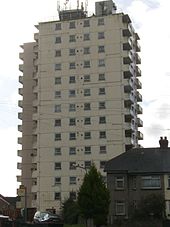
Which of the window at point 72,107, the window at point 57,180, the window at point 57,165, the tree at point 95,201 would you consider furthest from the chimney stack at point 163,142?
the window at point 72,107

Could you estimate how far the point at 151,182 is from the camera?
60.3m

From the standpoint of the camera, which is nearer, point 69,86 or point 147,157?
point 147,157

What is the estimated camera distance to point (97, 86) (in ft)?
326

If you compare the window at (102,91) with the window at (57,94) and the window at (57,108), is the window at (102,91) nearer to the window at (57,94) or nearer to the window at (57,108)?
the window at (57,94)

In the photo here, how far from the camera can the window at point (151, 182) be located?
197ft

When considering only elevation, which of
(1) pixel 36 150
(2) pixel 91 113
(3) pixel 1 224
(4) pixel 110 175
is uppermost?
(2) pixel 91 113

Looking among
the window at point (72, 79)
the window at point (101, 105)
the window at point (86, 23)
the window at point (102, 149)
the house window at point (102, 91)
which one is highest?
the window at point (86, 23)

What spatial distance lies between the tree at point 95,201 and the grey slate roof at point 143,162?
7.74 m

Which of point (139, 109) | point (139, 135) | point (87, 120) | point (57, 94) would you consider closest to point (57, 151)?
point (87, 120)

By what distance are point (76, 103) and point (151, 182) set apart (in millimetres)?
41809

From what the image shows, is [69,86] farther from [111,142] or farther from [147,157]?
[147,157]

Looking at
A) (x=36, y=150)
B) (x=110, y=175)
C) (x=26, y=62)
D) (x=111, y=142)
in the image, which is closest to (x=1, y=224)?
(x=110, y=175)

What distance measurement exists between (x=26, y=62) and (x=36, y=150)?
21.5 m

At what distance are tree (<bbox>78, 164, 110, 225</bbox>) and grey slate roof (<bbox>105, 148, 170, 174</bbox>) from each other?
7.74 meters
